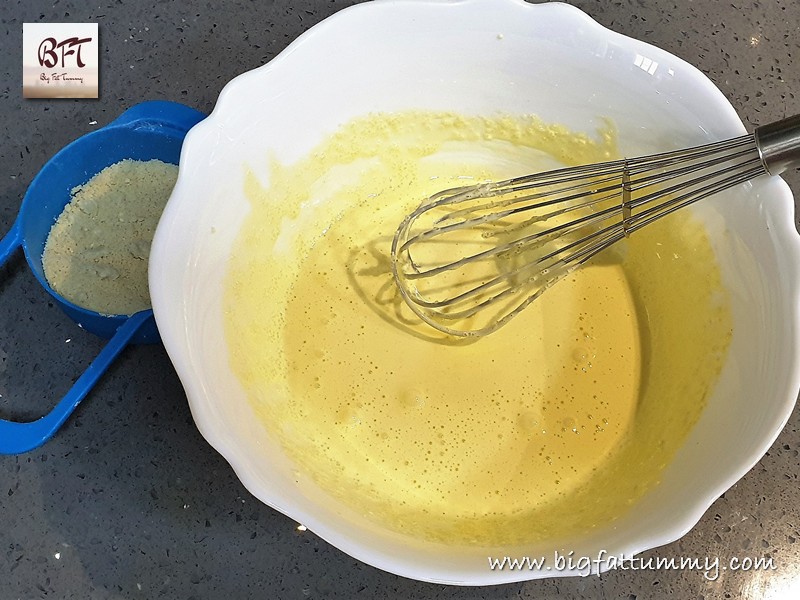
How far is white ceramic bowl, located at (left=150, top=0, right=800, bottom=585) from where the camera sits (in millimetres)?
686

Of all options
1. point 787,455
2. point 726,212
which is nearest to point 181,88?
point 726,212

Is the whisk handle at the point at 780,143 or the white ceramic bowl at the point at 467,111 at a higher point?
the whisk handle at the point at 780,143

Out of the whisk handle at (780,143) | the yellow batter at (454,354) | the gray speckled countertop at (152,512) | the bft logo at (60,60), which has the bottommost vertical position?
the gray speckled countertop at (152,512)

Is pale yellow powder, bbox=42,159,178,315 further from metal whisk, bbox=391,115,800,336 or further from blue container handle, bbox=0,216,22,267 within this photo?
metal whisk, bbox=391,115,800,336

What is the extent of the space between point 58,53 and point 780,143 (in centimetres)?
109

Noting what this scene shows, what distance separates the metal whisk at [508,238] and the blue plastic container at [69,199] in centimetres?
36

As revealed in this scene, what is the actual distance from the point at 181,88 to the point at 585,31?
0.65 metres

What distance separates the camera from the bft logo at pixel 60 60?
1066 mm

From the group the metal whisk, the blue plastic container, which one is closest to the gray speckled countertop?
the blue plastic container

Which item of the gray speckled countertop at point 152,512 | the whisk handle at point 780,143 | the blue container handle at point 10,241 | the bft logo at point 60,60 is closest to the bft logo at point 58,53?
the bft logo at point 60,60

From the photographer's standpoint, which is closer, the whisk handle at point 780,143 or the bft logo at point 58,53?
the whisk handle at point 780,143

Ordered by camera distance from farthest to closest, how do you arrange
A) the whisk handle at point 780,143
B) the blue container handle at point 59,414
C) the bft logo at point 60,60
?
the bft logo at point 60,60 → the blue container handle at point 59,414 → the whisk handle at point 780,143

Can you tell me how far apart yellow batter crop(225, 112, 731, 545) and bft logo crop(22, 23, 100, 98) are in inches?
16.5

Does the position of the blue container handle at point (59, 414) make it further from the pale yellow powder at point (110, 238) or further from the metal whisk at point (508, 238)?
the metal whisk at point (508, 238)
